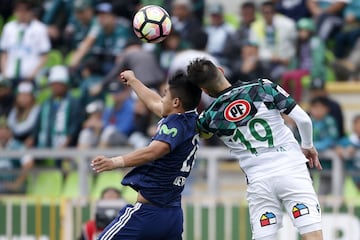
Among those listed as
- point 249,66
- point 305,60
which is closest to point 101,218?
point 249,66

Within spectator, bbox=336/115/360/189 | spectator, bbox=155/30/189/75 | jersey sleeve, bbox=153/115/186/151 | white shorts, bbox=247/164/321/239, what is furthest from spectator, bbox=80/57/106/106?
white shorts, bbox=247/164/321/239

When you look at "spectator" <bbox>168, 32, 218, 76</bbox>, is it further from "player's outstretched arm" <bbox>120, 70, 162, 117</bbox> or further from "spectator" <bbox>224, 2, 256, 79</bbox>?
"player's outstretched arm" <bbox>120, 70, 162, 117</bbox>

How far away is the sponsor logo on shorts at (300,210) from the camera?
9.89 m

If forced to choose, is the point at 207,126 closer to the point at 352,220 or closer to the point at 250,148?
the point at 250,148

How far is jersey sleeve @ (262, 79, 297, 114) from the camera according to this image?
9.90 metres

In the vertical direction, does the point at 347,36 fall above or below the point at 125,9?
below

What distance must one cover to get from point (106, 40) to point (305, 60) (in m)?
3.25

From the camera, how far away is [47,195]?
15.5m

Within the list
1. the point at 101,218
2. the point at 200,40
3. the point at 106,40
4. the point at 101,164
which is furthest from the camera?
the point at 106,40

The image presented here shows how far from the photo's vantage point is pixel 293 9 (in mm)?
18422

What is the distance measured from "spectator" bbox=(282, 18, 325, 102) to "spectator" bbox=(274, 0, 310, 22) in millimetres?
→ 595

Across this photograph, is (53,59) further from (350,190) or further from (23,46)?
(350,190)

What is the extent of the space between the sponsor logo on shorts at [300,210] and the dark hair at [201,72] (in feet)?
4.19

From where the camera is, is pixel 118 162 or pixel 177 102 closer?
pixel 118 162
